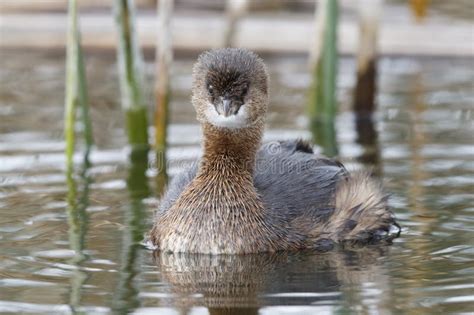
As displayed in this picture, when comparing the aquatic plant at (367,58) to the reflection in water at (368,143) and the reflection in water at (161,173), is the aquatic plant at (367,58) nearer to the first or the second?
the reflection in water at (368,143)

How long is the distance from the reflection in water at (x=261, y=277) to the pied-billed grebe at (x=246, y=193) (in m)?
0.16

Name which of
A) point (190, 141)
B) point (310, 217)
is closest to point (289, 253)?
point (310, 217)

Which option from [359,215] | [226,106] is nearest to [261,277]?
[226,106]

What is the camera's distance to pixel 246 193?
28.6ft

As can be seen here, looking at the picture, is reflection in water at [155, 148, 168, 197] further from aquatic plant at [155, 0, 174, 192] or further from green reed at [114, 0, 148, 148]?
green reed at [114, 0, 148, 148]

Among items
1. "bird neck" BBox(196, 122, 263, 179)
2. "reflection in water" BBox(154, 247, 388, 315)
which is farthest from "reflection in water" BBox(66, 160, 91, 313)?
"bird neck" BBox(196, 122, 263, 179)

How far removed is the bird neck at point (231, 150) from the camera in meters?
8.73

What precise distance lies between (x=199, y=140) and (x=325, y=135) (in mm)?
1325

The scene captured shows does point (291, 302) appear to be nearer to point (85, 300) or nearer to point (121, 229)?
point (85, 300)

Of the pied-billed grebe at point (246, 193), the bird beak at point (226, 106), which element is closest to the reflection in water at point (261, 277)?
the pied-billed grebe at point (246, 193)

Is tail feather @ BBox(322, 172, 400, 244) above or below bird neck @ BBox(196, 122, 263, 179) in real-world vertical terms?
below

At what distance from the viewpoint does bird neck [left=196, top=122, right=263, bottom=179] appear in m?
8.73

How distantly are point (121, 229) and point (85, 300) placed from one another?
2045mm

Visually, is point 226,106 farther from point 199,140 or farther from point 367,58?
point 367,58
